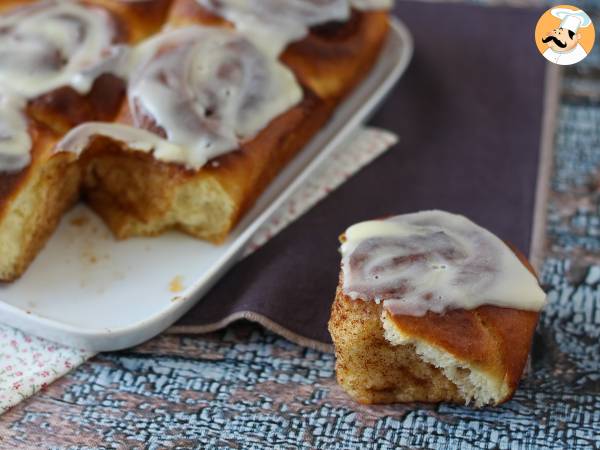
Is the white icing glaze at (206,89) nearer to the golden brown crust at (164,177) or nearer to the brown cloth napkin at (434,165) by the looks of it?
the golden brown crust at (164,177)

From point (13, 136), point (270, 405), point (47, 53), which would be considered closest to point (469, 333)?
point (270, 405)

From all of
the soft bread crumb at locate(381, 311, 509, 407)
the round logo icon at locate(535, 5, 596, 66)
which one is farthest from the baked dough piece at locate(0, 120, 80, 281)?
the round logo icon at locate(535, 5, 596, 66)

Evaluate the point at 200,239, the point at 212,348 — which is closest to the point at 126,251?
the point at 200,239

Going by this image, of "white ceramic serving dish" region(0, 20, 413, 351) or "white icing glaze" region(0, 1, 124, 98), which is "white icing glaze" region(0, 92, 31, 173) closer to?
"white icing glaze" region(0, 1, 124, 98)

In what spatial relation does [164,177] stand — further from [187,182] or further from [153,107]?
[153,107]

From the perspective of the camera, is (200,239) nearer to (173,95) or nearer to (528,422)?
(173,95)

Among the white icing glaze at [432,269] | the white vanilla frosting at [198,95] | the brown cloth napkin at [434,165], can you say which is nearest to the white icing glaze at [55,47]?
the white vanilla frosting at [198,95]
